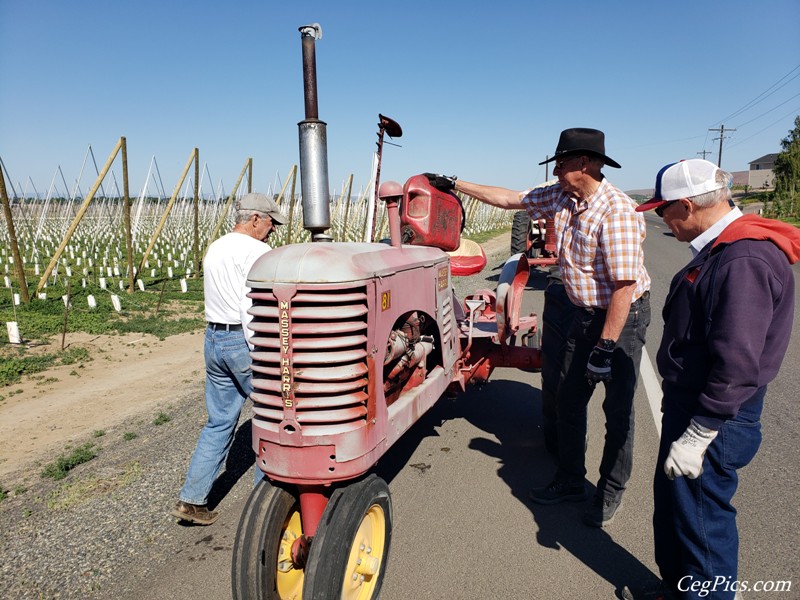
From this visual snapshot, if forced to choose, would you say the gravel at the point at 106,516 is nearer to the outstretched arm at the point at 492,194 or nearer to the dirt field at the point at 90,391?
the dirt field at the point at 90,391

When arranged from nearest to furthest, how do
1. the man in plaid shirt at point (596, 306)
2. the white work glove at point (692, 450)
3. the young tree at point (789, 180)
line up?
the white work glove at point (692, 450) < the man in plaid shirt at point (596, 306) < the young tree at point (789, 180)

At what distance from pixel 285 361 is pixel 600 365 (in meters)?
1.72

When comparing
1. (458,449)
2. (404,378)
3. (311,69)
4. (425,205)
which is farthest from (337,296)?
(458,449)

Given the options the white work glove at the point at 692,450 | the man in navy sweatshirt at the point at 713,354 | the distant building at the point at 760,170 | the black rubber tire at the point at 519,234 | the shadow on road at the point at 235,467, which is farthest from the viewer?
the distant building at the point at 760,170

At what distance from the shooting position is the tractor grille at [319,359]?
85.7 inches

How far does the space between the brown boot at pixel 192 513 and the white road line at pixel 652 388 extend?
3462 millimetres

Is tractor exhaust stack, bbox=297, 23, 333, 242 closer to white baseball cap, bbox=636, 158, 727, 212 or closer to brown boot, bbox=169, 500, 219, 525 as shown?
white baseball cap, bbox=636, 158, 727, 212

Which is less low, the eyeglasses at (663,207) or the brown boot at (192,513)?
the eyeglasses at (663,207)

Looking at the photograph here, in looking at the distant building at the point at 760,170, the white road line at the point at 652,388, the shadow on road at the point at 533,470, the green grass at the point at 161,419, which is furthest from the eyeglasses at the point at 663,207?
the distant building at the point at 760,170

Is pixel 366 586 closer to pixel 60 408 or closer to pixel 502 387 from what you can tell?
pixel 502 387

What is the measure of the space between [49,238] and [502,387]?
24950 millimetres

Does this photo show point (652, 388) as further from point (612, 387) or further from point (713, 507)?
point (713, 507)

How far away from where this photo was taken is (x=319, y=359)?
2172mm

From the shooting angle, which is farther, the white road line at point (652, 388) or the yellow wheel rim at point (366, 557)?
the white road line at point (652, 388)
